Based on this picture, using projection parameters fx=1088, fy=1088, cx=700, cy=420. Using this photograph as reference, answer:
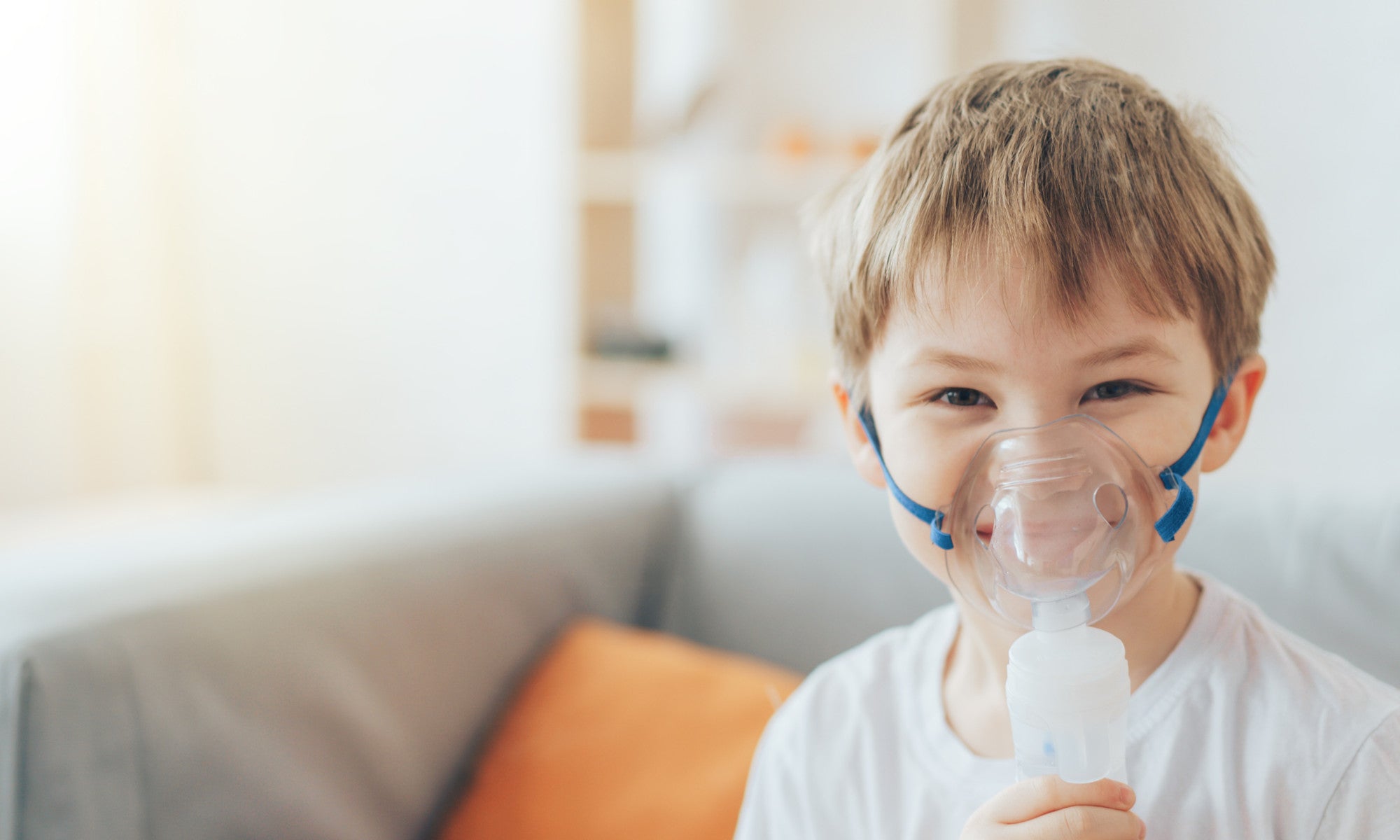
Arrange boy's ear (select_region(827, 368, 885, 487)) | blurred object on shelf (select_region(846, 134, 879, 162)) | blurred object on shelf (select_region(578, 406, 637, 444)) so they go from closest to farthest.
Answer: boy's ear (select_region(827, 368, 885, 487)), blurred object on shelf (select_region(846, 134, 879, 162)), blurred object on shelf (select_region(578, 406, 637, 444))

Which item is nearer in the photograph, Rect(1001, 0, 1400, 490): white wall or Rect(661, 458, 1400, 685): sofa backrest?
Rect(661, 458, 1400, 685): sofa backrest

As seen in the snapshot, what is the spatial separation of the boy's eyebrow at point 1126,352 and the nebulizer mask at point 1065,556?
0.03 meters

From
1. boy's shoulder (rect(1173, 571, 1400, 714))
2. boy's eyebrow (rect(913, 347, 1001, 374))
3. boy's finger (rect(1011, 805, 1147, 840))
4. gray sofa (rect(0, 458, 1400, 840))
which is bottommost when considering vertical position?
gray sofa (rect(0, 458, 1400, 840))

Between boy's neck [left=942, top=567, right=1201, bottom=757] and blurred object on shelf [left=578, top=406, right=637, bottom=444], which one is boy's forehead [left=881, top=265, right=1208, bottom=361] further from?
blurred object on shelf [left=578, top=406, right=637, bottom=444]

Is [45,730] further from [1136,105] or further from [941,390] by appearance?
[1136,105]

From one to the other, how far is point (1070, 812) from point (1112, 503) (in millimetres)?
168

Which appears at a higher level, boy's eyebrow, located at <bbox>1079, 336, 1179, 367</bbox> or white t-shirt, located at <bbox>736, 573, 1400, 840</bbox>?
boy's eyebrow, located at <bbox>1079, 336, 1179, 367</bbox>

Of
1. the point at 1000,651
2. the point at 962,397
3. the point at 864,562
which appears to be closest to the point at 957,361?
the point at 962,397

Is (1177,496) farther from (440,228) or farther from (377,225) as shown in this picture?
(377,225)

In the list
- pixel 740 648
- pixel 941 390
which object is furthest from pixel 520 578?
pixel 941 390

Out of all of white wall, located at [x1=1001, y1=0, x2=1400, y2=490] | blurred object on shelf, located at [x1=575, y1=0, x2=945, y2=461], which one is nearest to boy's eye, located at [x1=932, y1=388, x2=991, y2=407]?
white wall, located at [x1=1001, y1=0, x2=1400, y2=490]

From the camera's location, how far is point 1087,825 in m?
0.56

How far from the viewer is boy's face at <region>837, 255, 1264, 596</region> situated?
0.62m

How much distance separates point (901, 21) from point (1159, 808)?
6.32ft
